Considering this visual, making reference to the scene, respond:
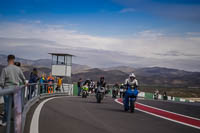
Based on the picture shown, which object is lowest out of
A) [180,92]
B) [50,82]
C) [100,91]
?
[180,92]

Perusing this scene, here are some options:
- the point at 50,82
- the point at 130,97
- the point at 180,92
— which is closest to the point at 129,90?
the point at 130,97

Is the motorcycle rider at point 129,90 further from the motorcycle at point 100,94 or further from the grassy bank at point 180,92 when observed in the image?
the grassy bank at point 180,92

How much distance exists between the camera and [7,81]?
8320 millimetres

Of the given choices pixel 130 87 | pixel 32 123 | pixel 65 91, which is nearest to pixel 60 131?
pixel 32 123

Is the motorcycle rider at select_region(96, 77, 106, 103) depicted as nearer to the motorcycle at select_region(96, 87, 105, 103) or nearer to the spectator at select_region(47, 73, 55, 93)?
the motorcycle at select_region(96, 87, 105, 103)

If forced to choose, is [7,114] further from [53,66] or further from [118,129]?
[53,66]

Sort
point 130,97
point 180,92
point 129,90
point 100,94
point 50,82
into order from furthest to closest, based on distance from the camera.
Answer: point 180,92 < point 50,82 < point 100,94 < point 129,90 < point 130,97

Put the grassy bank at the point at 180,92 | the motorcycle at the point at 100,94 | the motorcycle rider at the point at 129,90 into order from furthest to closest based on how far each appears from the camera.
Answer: the grassy bank at the point at 180,92 → the motorcycle at the point at 100,94 → the motorcycle rider at the point at 129,90

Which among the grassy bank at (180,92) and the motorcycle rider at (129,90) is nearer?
the motorcycle rider at (129,90)

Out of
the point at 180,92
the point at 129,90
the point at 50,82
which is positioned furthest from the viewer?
the point at 180,92

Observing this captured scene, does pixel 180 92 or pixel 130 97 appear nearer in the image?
pixel 130 97

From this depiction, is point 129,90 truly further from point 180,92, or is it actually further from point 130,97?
point 180,92

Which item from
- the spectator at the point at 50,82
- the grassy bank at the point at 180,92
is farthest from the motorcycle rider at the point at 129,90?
the grassy bank at the point at 180,92

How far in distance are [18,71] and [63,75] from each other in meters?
37.5
